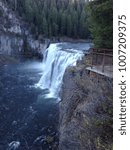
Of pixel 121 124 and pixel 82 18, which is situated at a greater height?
pixel 82 18

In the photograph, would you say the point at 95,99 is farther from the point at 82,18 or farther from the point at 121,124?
the point at 82,18

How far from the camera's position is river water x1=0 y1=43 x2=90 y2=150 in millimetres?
15930

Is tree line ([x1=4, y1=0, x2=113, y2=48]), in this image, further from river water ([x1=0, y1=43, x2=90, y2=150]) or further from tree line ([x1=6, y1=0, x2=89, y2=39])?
river water ([x1=0, y1=43, x2=90, y2=150])

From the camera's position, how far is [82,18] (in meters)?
62.5

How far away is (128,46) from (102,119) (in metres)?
3.48

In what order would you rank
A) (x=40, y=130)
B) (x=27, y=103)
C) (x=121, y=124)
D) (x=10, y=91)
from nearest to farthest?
(x=121, y=124) → (x=40, y=130) → (x=27, y=103) → (x=10, y=91)

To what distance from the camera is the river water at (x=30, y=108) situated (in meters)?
15.9

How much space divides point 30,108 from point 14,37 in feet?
103

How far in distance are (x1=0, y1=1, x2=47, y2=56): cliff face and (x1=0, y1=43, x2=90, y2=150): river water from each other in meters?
14.1

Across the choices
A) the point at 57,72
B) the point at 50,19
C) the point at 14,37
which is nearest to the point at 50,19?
the point at 50,19

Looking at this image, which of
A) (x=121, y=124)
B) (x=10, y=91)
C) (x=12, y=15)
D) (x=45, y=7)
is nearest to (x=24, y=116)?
(x=10, y=91)

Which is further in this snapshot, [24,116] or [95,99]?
[24,116]

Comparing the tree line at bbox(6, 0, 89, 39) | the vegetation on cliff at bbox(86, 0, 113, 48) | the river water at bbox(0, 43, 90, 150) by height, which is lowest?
the river water at bbox(0, 43, 90, 150)

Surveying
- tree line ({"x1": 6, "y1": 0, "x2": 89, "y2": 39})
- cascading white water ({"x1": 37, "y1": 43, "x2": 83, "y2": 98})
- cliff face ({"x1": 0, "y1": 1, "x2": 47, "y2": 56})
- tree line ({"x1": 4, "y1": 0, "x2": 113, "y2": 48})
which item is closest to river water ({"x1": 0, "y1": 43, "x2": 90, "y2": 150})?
cascading white water ({"x1": 37, "y1": 43, "x2": 83, "y2": 98})
